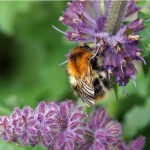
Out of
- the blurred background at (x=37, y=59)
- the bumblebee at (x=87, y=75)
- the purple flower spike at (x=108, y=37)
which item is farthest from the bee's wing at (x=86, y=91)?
the blurred background at (x=37, y=59)

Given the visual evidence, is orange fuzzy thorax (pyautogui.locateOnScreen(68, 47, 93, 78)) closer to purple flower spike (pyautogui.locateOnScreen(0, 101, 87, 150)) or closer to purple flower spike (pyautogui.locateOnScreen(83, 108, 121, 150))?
purple flower spike (pyautogui.locateOnScreen(0, 101, 87, 150))

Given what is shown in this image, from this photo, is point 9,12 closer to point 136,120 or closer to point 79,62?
point 136,120

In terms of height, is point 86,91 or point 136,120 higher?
point 136,120

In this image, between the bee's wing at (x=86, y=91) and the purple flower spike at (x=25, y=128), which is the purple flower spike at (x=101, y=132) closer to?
the bee's wing at (x=86, y=91)

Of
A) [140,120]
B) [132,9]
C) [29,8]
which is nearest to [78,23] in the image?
[132,9]

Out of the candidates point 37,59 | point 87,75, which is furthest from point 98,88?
point 37,59

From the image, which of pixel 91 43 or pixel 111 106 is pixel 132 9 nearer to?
pixel 91 43
